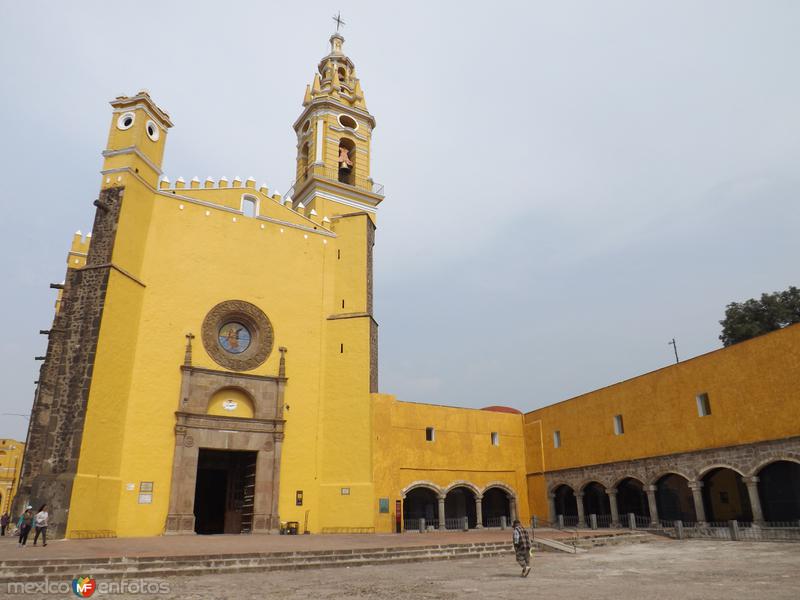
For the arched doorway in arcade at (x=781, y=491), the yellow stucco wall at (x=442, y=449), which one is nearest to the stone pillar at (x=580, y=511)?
the yellow stucco wall at (x=442, y=449)

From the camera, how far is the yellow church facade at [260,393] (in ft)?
53.3

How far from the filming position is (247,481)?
63.2 ft

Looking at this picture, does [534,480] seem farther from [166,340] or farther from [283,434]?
[166,340]

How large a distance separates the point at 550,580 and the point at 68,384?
1357cm

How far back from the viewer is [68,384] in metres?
15.8

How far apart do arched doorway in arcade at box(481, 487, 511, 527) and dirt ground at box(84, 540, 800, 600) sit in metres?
13.9

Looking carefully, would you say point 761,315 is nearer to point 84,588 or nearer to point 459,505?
point 459,505

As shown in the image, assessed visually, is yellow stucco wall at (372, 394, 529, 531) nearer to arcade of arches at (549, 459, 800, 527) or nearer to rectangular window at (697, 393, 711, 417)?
arcade of arches at (549, 459, 800, 527)

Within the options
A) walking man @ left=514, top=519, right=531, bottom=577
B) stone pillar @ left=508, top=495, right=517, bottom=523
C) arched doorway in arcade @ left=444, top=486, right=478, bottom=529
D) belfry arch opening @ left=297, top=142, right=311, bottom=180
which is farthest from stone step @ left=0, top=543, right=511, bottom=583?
belfry arch opening @ left=297, top=142, right=311, bottom=180

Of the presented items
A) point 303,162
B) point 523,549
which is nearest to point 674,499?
point 523,549

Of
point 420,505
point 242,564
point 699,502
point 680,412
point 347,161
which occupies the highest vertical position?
point 347,161

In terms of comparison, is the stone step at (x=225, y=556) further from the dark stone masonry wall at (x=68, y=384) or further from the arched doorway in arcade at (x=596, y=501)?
the arched doorway in arcade at (x=596, y=501)

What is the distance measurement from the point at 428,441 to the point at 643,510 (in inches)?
380

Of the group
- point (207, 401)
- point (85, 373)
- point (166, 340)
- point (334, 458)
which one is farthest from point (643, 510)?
point (85, 373)
